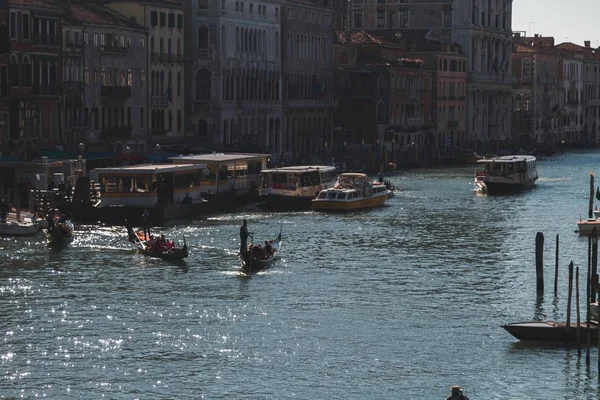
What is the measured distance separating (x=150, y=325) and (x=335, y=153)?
6268cm

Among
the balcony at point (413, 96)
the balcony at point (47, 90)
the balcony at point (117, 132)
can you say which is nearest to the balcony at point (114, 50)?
the balcony at point (117, 132)

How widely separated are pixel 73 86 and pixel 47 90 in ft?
10.9

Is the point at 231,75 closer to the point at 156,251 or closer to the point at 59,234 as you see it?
the point at 59,234

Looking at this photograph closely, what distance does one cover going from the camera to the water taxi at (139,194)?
191 ft

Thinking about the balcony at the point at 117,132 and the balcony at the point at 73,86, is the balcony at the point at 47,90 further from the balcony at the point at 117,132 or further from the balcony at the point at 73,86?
the balcony at the point at 117,132

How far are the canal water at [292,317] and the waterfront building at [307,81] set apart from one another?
40920 millimetres

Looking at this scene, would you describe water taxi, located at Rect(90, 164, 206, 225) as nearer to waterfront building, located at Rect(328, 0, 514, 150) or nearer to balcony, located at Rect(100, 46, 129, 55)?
balcony, located at Rect(100, 46, 129, 55)

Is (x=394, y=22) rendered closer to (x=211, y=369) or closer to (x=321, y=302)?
(x=321, y=302)

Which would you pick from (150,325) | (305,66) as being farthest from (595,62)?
(150,325)

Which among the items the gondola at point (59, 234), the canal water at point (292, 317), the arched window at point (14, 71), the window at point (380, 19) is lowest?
the canal water at point (292, 317)

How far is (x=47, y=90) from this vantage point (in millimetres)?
69375

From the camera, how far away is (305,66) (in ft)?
335

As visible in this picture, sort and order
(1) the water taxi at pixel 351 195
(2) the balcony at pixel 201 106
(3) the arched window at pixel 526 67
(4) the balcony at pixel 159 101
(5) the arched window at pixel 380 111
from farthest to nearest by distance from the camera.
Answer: (3) the arched window at pixel 526 67, (5) the arched window at pixel 380 111, (2) the balcony at pixel 201 106, (4) the balcony at pixel 159 101, (1) the water taxi at pixel 351 195

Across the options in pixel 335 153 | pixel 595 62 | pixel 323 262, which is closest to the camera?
pixel 323 262
